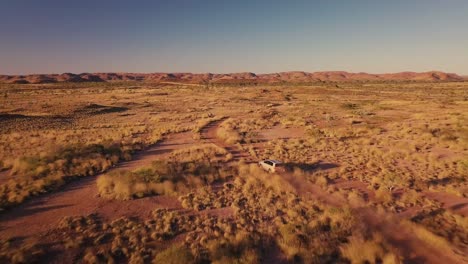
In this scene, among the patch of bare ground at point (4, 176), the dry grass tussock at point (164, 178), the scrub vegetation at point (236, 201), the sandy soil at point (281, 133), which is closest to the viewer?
the scrub vegetation at point (236, 201)

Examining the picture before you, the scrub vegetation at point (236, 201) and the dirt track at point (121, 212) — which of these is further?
the dirt track at point (121, 212)

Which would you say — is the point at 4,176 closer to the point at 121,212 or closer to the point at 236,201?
the point at 121,212

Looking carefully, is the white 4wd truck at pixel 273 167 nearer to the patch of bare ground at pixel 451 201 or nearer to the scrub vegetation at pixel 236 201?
the scrub vegetation at pixel 236 201

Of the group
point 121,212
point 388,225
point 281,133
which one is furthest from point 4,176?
point 281,133

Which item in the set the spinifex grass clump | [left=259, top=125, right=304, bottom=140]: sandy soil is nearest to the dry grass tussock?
the spinifex grass clump

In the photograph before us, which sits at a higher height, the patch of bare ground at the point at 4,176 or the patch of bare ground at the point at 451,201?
the patch of bare ground at the point at 4,176

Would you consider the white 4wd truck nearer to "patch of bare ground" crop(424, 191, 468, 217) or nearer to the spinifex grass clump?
"patch of bare ground" crop(424, 191, 468, 217)

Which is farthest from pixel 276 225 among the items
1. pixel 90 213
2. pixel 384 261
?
pixel 90 213

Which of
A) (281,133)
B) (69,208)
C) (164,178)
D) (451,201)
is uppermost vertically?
(164,178)

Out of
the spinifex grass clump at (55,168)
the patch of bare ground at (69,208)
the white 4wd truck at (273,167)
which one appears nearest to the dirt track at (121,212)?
the patch of bare ground at (69,208)
